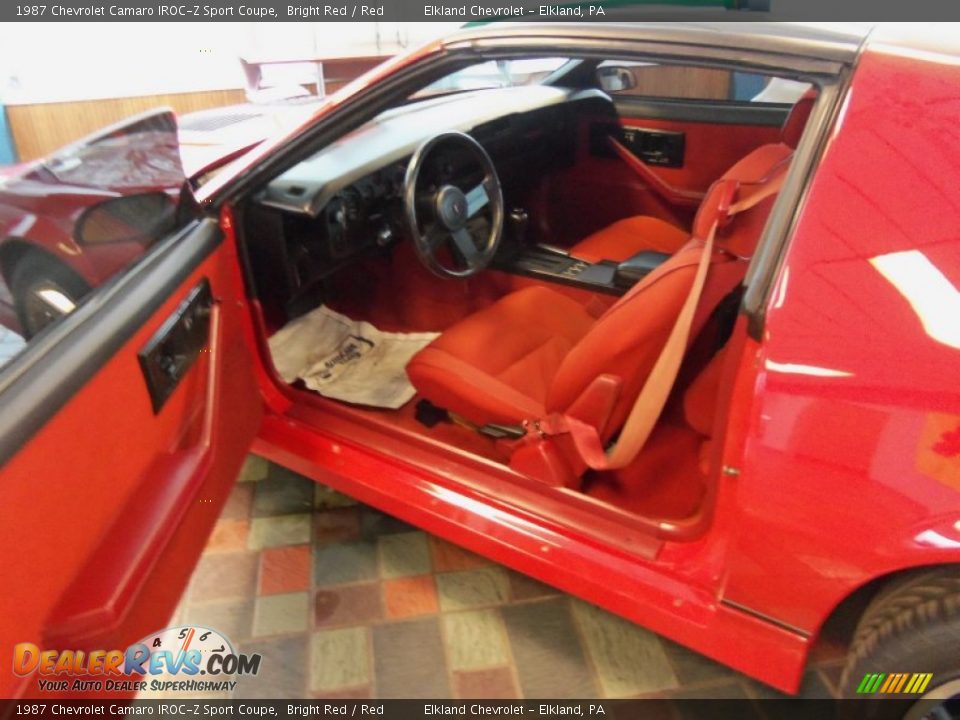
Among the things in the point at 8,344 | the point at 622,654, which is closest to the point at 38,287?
the point at 8,344

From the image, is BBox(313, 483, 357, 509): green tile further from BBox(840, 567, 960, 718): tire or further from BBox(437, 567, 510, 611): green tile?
BBox(840, 567, 960, 718): tire

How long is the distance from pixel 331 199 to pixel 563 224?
3.95 feet

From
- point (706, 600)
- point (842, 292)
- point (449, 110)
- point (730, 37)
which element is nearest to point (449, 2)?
point (449, 110)

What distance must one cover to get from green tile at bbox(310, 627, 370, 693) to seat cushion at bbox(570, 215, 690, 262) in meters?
1.37

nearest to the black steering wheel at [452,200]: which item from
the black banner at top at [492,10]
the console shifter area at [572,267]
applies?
the console shifter area at [572,267]

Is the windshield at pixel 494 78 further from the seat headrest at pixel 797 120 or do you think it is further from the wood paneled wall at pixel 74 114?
the wood paneled wall at pixel 74 114

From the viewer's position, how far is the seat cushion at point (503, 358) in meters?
1.68

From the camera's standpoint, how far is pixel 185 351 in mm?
1392

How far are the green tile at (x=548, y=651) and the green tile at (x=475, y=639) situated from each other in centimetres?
3

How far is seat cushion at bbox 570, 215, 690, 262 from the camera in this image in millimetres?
2336

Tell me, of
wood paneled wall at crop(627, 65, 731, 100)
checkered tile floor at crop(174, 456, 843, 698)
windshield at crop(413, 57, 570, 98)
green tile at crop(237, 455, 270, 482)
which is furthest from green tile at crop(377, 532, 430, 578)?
wood paneled wall at crop(627, 65, 731, 100)

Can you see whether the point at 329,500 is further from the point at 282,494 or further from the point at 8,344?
the point at 8,344

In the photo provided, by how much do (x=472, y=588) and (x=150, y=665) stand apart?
80 centimetres

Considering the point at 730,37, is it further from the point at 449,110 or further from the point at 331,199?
the point at 449,110
